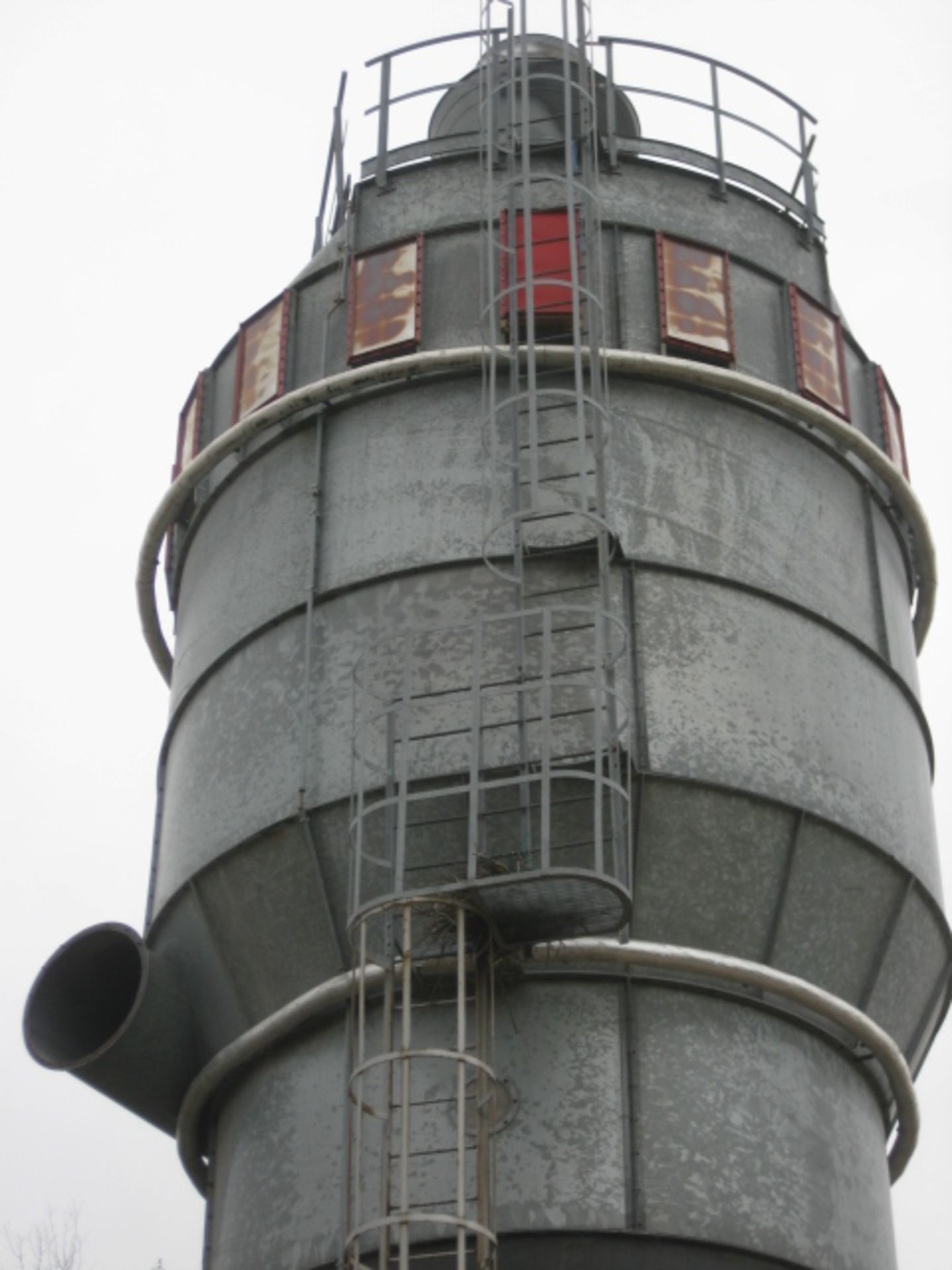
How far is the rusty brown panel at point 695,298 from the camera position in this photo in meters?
15.5

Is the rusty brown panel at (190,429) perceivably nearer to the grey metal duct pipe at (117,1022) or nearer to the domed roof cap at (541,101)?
the domed roof cap at (541,101)

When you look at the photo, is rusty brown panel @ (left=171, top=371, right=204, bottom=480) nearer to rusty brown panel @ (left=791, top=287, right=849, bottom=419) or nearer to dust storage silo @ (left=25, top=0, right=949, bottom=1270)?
dust storage silo @ (left=25, top=0, right=949, bottom=1270)

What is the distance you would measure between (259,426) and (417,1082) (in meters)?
5.37

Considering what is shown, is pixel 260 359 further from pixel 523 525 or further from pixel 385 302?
pixel 523 525

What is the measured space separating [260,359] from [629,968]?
589cm

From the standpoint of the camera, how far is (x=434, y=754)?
13336 mm

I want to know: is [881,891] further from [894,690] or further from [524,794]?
[524,794]

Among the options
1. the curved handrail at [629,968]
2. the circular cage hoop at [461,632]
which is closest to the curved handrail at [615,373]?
the circular cage hoop at [461,632]

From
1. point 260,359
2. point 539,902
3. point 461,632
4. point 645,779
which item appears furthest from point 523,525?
point 260,359

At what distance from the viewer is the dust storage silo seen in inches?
490

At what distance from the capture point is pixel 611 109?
17156 millimetres

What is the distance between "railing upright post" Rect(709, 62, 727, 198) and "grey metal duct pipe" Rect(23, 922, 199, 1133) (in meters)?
7.22

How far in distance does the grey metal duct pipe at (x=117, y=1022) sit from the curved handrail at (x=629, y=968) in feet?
0.67

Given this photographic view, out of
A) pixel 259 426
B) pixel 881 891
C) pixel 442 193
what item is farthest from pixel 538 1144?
pixel 442 193
